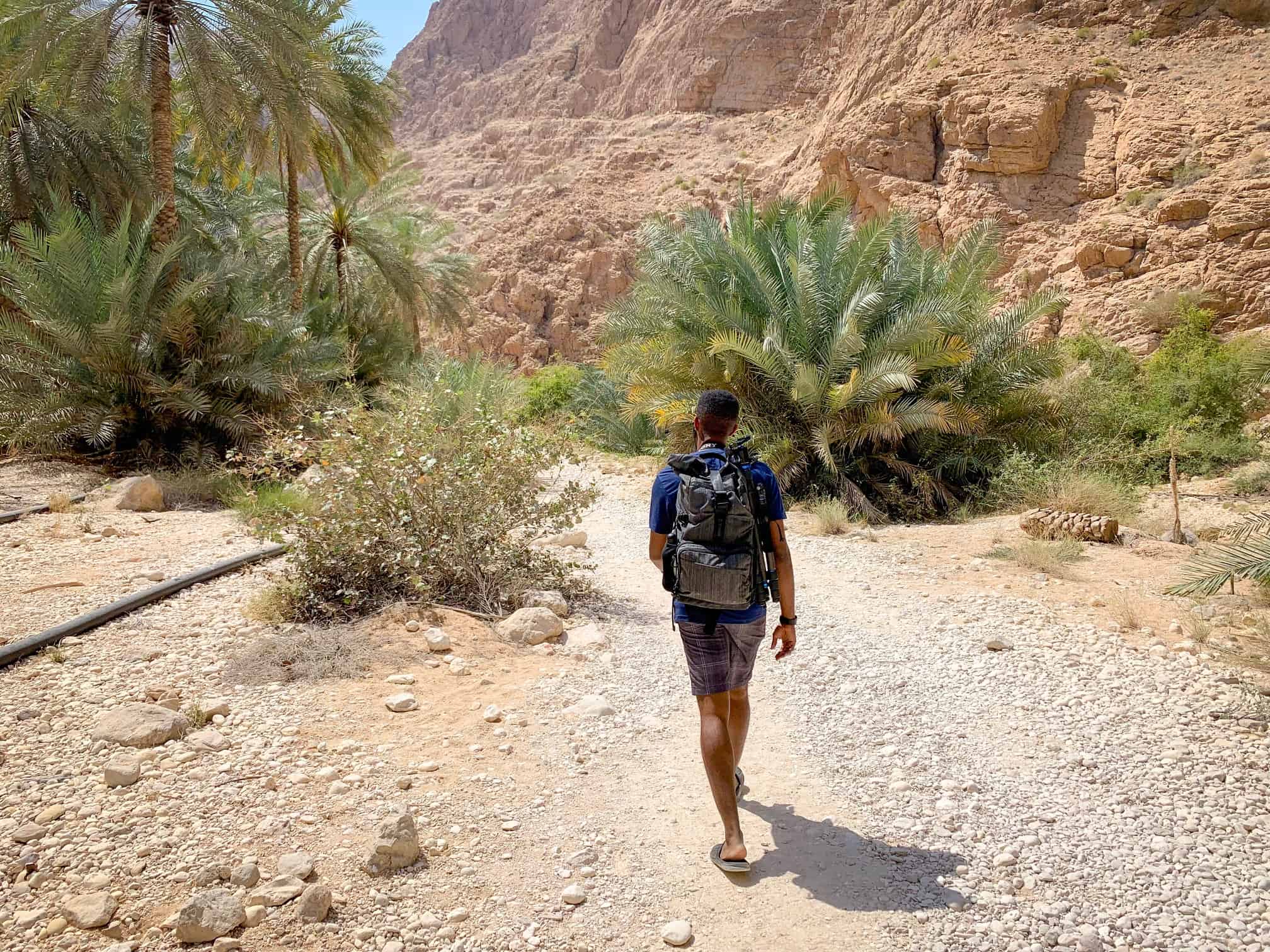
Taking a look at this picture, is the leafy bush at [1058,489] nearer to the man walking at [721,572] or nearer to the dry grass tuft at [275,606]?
the man walking at [721,572]

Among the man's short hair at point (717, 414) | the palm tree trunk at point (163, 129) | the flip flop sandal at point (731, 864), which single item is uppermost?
the palm tree trunk at point (163, 129)

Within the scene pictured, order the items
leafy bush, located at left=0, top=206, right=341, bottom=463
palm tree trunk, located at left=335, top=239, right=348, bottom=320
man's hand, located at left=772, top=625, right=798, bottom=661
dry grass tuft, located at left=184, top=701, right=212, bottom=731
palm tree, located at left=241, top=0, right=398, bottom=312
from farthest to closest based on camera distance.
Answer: palm tree trunk, located at left=335, top=239, right=348, bottom=320
palm tree, located at left=241, top=0, right=398, bottom=312
leafy bush, located at left=0, top=206, right=341, bottom=463
dry grass tuft, located at left=184, top=701, right=212, bottom=731
man's hand, located at left=772, top=625, right=798, bottom=661

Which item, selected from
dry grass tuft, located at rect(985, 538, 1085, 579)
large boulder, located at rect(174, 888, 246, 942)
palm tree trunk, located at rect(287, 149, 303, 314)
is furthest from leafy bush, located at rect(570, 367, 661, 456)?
large boulder, located at rect(174, 888, 246, 942)

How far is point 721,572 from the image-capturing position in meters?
2.61

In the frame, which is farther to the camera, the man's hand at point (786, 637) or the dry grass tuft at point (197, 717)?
the dry grass tuft at point (197, 717)

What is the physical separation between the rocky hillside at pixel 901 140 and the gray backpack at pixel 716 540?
37.2ft

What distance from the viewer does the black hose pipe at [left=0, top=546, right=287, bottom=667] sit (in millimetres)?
4223

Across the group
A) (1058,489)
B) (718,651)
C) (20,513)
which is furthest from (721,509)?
(20,513)

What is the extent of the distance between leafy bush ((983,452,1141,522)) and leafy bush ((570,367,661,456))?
5047mm

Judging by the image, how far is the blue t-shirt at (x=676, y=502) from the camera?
8.89 feet

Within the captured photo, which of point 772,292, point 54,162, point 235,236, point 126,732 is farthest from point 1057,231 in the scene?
point 126,732

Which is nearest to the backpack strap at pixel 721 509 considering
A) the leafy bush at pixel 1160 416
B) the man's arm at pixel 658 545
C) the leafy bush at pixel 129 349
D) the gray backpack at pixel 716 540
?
the gray backpack at pixel 716 540

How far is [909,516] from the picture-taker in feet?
30.9

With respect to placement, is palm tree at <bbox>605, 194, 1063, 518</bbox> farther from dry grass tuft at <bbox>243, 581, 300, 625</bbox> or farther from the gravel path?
dry grass tuft at <bbox>243, 581, 300, 625</bbox>
